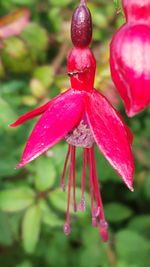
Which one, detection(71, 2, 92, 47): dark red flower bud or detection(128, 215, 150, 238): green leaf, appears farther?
detection(128, 215, 150, 238): green leaf

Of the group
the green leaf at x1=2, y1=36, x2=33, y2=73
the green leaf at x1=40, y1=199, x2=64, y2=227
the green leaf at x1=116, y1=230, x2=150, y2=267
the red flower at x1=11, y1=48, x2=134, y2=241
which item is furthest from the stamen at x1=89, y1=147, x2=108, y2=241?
the green leaf at x1=2, y1=36, x2=33, y2=73

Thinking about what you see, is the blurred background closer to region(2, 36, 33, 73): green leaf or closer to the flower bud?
region(2, 36, 33, 73): green leaf

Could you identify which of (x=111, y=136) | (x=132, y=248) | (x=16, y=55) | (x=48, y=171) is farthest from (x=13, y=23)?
(x=111, y=136)

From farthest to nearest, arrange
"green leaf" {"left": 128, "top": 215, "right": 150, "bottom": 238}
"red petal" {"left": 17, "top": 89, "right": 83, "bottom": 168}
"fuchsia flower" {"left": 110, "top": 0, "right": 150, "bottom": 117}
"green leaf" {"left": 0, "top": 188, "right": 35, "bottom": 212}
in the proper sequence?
"green leaf" {"left": 128, "top": 215, "right": 150, "bottom": 238} < "green leaf" {"left": 0, "top": 188, "right": 35, "bottom": 212} < "red petal" {"left": 17, "top": 89, "right": 83, "bottom": 168} < "fuchsia flower" {"left": 110, "top": 0, "right": 150, "bottom": 117}

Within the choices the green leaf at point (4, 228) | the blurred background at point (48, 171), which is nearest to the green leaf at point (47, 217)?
the blurred background at point (48, 171)

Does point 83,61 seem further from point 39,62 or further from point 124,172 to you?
point 39,62

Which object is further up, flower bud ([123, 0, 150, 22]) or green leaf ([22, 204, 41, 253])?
flower bud ([123, 0, 150, 22])

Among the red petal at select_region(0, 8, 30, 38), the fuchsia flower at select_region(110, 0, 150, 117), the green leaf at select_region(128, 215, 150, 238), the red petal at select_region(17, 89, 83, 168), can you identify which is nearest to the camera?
the fuchsia flower at select_region(110, 0, 150, 117)

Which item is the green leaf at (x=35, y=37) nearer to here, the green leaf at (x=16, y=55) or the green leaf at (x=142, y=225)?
the green leaf at (x=16, y=55)
